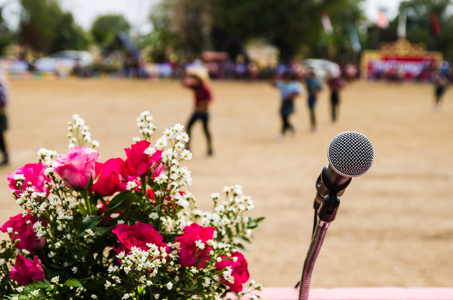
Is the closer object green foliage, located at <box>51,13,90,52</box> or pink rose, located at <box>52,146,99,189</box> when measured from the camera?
pink rose, located at <box>52,146,99,189</box>

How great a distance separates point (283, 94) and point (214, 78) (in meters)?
27.0

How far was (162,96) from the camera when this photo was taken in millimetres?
22594

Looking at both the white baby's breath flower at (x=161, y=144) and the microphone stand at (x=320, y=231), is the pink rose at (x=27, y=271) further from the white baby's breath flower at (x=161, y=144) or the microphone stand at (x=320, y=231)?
the microphone stand at (x=320, y=231)

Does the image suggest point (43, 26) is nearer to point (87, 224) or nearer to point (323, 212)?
point (87, 224)

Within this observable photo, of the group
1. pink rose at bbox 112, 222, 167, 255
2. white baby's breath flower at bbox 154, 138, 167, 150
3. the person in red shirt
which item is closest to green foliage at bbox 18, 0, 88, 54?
the person in red shirt

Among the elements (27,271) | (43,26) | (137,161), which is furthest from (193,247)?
(43,26)

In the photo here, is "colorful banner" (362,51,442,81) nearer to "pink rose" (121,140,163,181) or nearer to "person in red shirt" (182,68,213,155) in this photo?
"person in red shirt" (182,68,213,155)

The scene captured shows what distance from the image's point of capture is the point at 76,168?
128cm

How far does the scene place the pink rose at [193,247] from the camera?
131 centimetres

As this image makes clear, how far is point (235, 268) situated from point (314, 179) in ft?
20.3

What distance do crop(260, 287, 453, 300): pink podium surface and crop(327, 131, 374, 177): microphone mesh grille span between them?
894mm

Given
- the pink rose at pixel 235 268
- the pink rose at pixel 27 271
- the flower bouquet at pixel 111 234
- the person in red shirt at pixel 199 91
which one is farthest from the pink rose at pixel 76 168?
the person in red shirt at pixel 199 91

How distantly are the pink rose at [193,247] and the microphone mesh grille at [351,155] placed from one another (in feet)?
1.40

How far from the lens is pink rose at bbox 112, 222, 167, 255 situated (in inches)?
48.9
